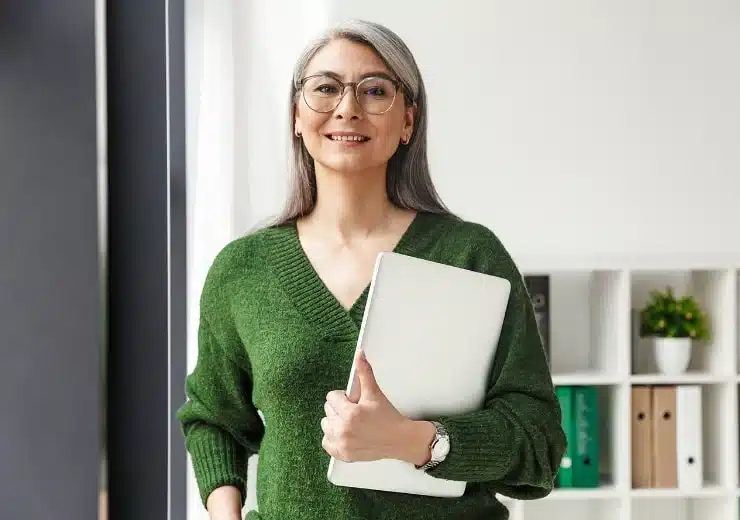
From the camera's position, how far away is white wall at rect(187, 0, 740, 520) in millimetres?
2881

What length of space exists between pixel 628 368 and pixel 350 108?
176 cm

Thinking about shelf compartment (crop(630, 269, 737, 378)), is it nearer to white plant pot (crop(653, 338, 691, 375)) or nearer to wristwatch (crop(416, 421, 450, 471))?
white plant pot (crop(653, 338, 691, 375))

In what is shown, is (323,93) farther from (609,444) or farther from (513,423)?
(609,444)

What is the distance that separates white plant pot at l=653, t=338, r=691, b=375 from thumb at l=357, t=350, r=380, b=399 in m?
1.89

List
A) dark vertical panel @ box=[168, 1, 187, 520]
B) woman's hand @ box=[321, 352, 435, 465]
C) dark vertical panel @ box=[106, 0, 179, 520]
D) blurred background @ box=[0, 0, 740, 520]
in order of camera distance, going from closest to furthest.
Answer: woman's hand @ box=[321, 352, 435, 465] → dark vertical panel @ box=[106, 0, 179, 520] → dark vertical panel @ box=[168, 1, 187, 520] → blurred background @ box=[0, 0, 740, 520]

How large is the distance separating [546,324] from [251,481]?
3.22 ft

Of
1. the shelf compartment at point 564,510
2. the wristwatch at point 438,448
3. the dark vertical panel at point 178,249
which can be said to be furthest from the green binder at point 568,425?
the wristwatch at point 438,448

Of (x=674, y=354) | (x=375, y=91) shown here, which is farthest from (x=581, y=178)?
(x=375, y=91)

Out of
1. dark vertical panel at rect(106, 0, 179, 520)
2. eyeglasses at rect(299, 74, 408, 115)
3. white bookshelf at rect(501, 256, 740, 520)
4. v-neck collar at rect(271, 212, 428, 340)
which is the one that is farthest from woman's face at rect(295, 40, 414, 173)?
white bookshelf at rect(501, 256, 740, 520)

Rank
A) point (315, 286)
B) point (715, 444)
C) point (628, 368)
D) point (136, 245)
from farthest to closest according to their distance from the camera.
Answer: point (715, 444)
point (628, 368)
point (136, 245)
point (315, 286)

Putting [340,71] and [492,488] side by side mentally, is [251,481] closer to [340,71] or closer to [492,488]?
[492,488]

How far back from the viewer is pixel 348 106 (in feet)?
4.00

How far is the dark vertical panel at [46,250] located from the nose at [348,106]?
40cm

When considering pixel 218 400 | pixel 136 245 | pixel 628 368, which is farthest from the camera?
pixel 628 368
